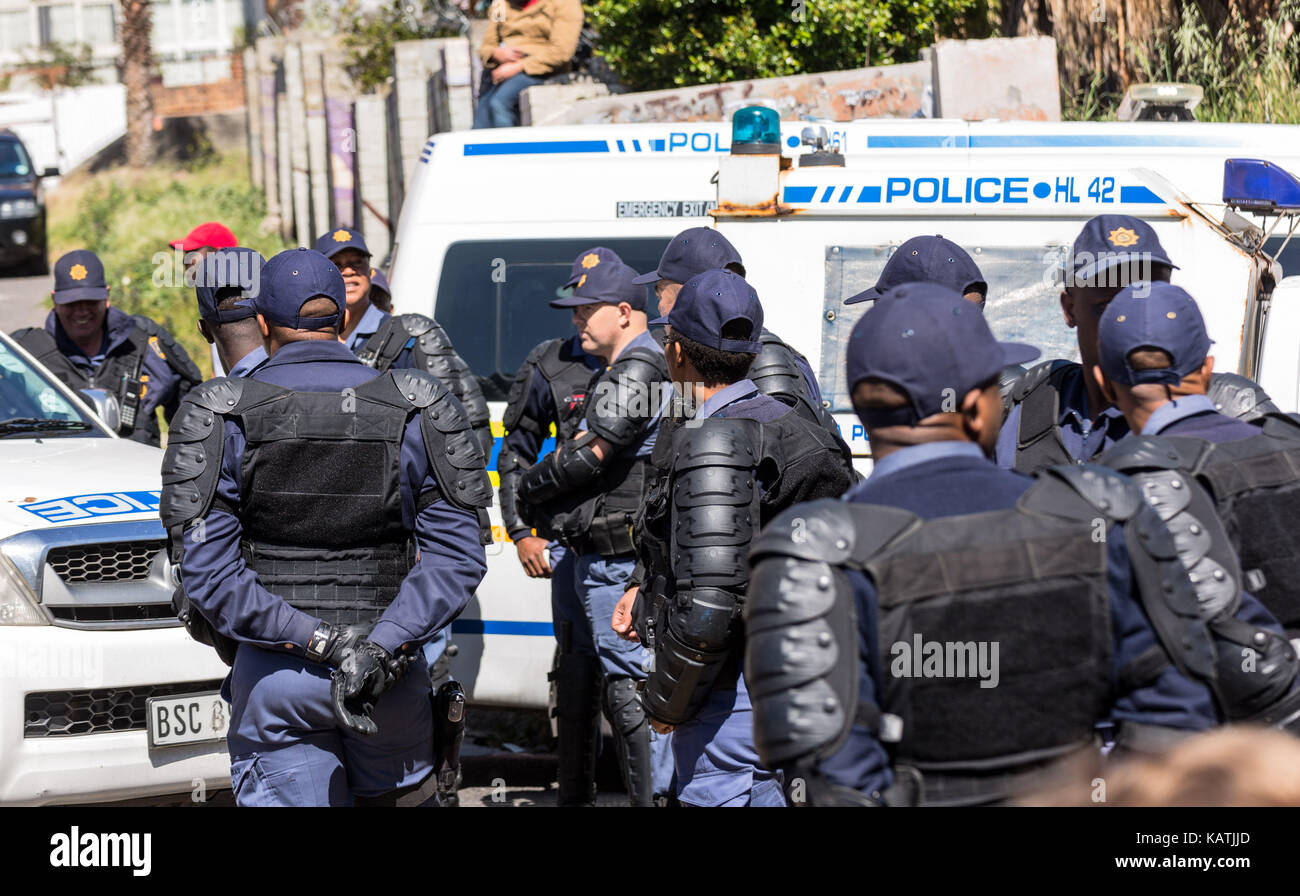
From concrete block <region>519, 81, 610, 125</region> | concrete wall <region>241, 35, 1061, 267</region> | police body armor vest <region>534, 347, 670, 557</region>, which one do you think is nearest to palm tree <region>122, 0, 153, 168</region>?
concrete wall <region>241, 35, 1061, 267</region>

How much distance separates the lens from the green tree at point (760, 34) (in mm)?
11266

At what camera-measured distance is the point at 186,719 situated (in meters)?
5.28

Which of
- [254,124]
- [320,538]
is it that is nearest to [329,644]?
[320,538]

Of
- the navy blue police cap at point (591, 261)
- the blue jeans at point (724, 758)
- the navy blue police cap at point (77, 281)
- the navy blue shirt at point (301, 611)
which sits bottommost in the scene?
the blue jeans at point (724, 758)

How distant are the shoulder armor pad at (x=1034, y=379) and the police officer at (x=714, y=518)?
0.66 meters

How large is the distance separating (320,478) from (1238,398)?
93.9 inches

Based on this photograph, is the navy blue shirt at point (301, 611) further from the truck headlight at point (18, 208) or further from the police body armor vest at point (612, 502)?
the truck headlight at point (18, 208)

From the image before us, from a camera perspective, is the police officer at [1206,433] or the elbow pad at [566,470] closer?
the police officer at [1206,433]

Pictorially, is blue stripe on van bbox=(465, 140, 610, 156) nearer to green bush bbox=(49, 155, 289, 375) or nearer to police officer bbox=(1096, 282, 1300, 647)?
police officer bbox=(1096, 282, 1300, 647)

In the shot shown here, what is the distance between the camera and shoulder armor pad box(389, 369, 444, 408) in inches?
153

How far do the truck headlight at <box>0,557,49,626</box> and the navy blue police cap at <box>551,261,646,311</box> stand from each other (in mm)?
2232

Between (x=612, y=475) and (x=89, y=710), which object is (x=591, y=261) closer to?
(x=612, y=475)

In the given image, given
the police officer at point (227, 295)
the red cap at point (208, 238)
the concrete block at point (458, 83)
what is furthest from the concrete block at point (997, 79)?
the concrete block at point (458, 83)
